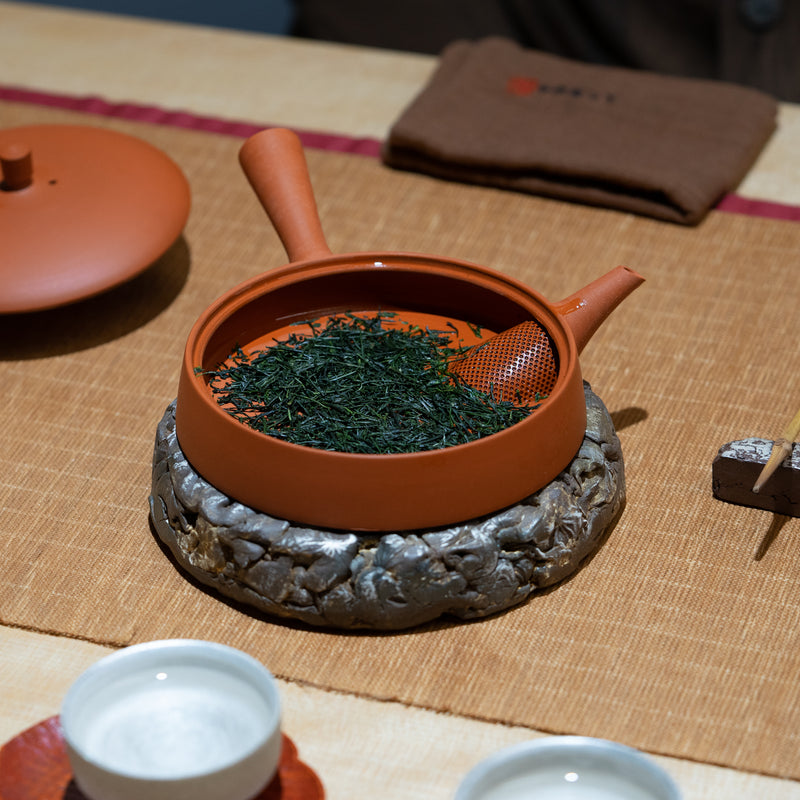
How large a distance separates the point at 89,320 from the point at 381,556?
1.99ft

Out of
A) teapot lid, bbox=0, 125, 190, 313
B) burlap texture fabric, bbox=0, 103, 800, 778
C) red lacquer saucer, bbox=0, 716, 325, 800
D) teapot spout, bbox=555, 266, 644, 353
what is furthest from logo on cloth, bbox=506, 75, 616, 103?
red lacquer saucer, bbox=0, 716, 325, 800

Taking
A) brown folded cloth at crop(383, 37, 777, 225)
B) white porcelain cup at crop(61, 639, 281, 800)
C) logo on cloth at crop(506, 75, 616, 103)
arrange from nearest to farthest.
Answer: white porcelain cup at crop(61, 639, 281, 800) < brown folded cloth at crop(383, 37, 777, 225) < logo on cloth at crop(506, 75, 616, 103)

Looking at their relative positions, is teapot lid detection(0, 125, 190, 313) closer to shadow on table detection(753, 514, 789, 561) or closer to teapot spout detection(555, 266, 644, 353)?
teapot spout detection(555, 266, 644, 353)

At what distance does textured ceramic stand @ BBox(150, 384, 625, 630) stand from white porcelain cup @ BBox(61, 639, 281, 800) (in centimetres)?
15

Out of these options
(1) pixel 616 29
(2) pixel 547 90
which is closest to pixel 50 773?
(2) pixel 547 90

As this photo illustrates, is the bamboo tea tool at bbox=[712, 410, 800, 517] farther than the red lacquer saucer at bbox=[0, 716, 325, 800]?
Yes

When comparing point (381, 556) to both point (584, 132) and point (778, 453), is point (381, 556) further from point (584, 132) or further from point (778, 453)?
point (584, 132)

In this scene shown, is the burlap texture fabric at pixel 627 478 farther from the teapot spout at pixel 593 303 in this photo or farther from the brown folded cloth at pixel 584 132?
the teapot spout at pixel 593 303

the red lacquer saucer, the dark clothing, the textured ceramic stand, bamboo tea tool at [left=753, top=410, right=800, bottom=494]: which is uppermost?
bamboo tea tool at [left=753, top=410, right=800, bottom=494]

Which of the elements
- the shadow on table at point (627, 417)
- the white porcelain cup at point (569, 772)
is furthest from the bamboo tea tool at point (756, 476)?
the white porcelain cup at point (569, 772)

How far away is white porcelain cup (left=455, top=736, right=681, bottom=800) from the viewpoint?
0.74 m

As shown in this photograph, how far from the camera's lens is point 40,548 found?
3.43 feet

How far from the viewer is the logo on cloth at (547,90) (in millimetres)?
1702

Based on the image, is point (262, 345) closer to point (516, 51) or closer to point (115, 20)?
point (516, 51)
